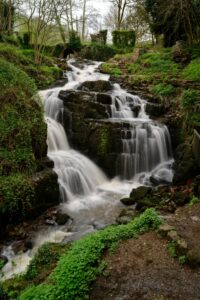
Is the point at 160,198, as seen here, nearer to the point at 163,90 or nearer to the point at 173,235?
the point at 173,235

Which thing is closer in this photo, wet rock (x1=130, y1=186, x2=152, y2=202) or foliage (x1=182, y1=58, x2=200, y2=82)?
wet rock (x1=130, y1=186, x2=152, y2=202)

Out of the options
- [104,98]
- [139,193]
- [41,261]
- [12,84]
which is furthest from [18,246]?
[104,98]

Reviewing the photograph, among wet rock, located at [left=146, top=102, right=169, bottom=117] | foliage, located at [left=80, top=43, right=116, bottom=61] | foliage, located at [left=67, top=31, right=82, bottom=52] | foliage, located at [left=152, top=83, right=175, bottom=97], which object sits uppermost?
foliage, located at [left=67, top=31, right=82, bottom=52]

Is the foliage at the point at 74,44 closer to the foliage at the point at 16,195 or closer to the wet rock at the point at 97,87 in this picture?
the wet rock at the point at 97,87

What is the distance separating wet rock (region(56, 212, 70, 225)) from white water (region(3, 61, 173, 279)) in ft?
0.60

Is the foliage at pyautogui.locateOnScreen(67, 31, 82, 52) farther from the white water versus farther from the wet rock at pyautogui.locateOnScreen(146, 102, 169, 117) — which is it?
the wet rock at pyautogui.locateOnScreen(146, 102, 169, 117)

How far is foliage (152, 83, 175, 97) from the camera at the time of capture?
16.2 m

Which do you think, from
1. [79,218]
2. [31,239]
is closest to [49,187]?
[79,218]

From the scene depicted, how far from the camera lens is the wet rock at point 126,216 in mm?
8830

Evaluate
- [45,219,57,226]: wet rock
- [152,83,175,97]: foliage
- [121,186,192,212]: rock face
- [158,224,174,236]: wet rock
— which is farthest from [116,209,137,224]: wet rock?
[152,83,175,97]: foliage

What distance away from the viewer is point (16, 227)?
9.04 m

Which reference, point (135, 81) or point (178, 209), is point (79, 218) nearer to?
point (178, 209)

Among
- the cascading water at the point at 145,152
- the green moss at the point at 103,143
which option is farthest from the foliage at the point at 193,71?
the green moss at the point at 103,143

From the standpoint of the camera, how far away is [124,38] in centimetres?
3095
